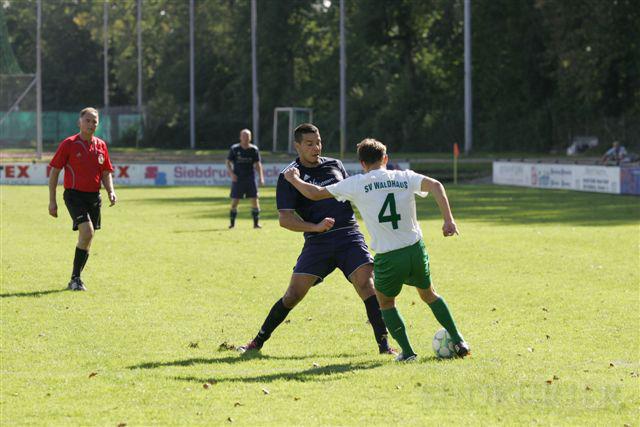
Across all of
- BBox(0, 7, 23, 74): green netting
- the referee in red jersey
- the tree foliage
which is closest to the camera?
the referee in red jersey

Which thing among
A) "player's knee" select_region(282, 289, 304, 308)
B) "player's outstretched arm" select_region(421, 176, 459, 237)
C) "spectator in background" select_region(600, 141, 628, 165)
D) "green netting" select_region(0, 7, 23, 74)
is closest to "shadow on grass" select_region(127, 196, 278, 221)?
"spectator in background" select_region(600, 141, 628, 165)

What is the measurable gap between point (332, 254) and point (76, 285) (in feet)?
19.1

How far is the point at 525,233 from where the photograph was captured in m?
24.5

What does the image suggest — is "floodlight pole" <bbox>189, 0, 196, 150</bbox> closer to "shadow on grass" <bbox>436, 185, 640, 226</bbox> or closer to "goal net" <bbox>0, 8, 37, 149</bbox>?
"goal net" <bbox>0, 8, 37, 149</bbox>

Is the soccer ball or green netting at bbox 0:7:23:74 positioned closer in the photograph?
the soccer ball

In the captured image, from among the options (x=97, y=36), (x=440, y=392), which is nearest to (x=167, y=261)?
(x=440, y=392)

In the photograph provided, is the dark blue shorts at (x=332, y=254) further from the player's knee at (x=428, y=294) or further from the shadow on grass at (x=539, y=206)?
the shadow on grass at (x=539, y=206)

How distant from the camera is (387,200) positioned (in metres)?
9.67

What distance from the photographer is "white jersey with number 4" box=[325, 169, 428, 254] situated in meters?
9.68

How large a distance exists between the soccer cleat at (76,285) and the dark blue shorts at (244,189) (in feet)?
34.1

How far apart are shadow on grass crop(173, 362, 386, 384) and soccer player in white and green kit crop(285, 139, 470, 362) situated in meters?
0.44

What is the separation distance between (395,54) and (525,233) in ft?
187

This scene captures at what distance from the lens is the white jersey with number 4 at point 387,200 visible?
381 inches

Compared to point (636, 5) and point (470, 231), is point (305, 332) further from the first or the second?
point (636, 5)
